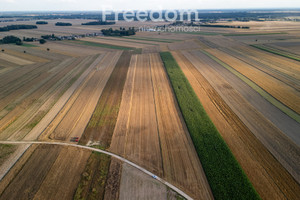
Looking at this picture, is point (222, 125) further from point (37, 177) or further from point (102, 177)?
point (37, 177)

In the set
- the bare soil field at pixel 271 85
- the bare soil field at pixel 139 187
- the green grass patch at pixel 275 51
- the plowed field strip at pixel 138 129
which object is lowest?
the bare soil field at pixel 139 187

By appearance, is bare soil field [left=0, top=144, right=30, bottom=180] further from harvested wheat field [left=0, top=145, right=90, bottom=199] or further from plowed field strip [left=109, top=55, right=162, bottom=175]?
plowed field strip [left=109, top=55, right=162, bottom=175]

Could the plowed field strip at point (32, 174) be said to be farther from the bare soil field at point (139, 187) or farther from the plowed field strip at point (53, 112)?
the bare soil field at point (139, 187)

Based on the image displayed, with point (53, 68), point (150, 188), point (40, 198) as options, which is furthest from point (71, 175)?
point (53, 68)

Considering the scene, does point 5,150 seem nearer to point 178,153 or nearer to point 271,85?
point 178,153

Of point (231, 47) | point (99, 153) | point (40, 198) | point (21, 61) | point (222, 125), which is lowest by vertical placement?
point (40, 198)

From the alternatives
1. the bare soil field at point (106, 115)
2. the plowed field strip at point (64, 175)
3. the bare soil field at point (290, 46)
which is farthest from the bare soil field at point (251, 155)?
the bare soil field at point (290, 46)
